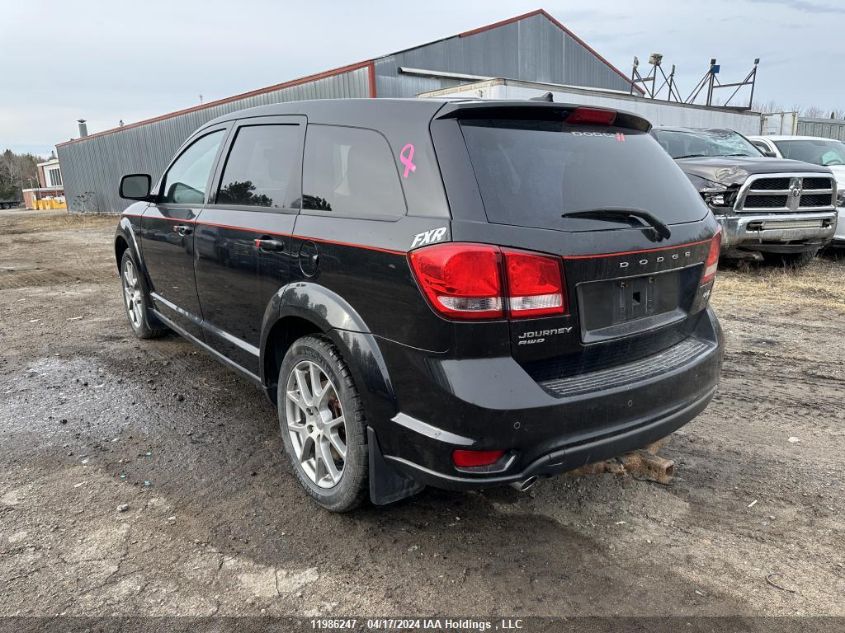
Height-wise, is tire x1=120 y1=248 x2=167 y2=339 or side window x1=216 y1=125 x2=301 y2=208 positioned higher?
side window x1=216 y1=125 x2=301 y2=208

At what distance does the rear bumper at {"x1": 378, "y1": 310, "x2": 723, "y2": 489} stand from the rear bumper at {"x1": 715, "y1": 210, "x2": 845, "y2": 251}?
586cm

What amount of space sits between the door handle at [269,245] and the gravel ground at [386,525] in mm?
1149

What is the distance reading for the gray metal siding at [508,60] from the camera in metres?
17.1

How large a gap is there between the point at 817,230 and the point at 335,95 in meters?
13.3

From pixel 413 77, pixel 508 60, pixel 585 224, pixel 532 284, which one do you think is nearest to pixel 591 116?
pixel 585 224

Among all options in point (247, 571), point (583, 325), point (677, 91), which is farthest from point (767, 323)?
point (677, 91)

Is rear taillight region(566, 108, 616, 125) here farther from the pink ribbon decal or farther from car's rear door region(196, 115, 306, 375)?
car's rear door region(196, 115, 306, 375)

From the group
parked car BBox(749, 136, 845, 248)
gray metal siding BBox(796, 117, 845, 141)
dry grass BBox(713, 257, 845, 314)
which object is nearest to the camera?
dry grass BBox(713, 257, 845, 314)

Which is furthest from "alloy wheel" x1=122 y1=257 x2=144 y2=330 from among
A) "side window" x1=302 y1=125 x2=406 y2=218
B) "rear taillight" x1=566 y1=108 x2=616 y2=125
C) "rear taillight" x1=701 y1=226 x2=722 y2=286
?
"rear taillight" x1=701 y1=226 x2=722 y2=286

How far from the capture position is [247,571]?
2398 mm

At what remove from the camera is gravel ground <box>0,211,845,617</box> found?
7.39 ft

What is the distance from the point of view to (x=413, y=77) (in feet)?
57.3

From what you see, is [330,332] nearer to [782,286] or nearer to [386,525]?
[386,525]

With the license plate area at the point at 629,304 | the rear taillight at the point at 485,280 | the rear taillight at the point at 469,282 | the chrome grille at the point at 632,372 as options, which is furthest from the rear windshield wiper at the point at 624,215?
the chrome grille at the point at 632,372
